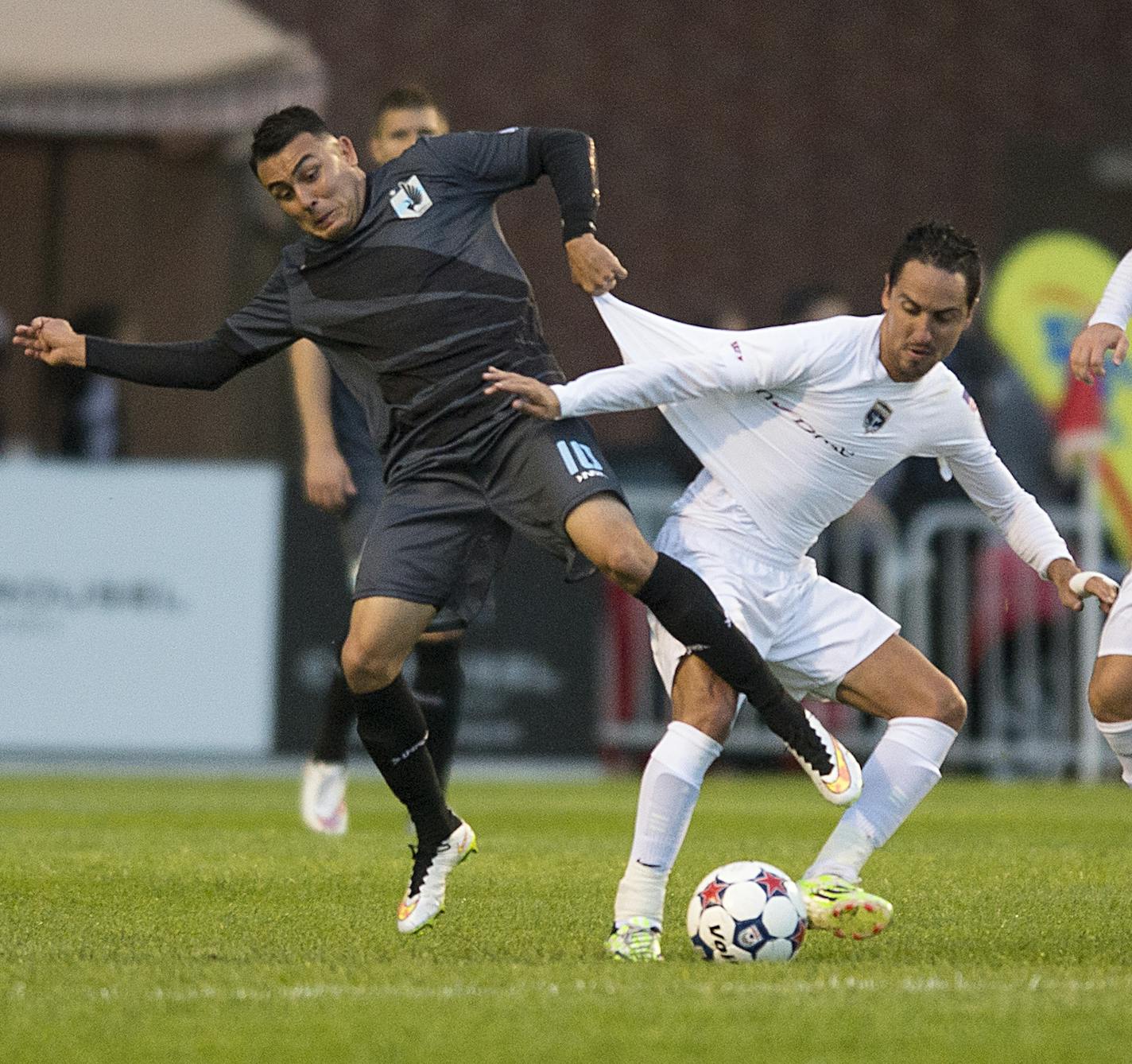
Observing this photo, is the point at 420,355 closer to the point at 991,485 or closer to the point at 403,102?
the point at 991,485

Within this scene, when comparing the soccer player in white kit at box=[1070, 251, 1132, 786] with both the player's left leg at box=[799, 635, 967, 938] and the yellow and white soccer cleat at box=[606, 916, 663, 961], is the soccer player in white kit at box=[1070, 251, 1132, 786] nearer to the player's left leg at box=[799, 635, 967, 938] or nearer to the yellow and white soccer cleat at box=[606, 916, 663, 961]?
the player's left leg at box=[799, 635, 967, 938]

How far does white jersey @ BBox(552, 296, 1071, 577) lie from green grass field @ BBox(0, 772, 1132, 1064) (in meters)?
1.06

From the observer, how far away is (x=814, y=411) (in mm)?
5781

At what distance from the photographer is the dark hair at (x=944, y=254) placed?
18.1 feet

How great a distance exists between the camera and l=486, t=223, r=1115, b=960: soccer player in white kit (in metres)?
5.53

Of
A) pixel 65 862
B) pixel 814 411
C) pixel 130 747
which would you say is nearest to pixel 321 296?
pixel 814 411

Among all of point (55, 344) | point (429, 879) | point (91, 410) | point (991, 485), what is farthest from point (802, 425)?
point (91, 410)

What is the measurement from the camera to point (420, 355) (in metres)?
6.00

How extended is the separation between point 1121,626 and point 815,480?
0.90 meters

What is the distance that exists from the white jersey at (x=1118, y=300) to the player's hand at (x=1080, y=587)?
660 millimetres

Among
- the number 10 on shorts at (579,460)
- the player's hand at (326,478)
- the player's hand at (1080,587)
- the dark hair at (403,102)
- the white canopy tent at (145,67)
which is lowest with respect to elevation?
the player's hand at (1080,587)

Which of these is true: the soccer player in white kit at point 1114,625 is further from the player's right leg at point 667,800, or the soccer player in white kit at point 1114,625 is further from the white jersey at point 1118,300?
the player's right leg at point 667,800

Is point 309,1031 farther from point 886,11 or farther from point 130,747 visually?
point 886,11

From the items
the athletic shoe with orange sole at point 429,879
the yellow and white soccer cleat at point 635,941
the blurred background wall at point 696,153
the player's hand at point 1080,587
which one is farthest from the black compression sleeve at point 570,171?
the blurred background wall at point 696,153
